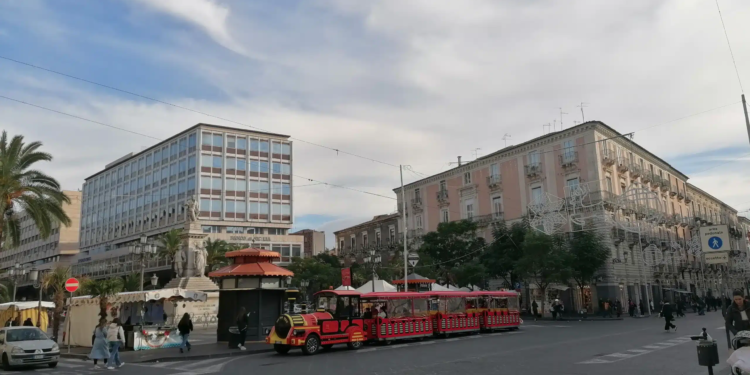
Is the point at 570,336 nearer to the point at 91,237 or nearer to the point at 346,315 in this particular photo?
the point at 346,315

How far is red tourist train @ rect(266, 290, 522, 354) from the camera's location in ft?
64.4

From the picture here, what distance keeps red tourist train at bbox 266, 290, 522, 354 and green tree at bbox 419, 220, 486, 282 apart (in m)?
18.4


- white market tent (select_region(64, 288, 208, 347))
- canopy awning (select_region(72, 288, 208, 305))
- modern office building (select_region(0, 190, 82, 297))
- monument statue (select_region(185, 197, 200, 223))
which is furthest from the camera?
modern office building (select_region(0, 190, 82, 297))

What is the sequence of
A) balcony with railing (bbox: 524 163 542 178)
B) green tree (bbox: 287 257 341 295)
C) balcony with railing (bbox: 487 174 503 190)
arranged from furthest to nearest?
green tree (bbox: 287 257 341 295) < balcony with railing (bbox: 487 174 503 190) < balcony with railing (bbox: 524 163 542 178)

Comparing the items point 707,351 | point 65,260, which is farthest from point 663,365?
point 65,260

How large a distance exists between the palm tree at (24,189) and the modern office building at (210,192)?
131 ft

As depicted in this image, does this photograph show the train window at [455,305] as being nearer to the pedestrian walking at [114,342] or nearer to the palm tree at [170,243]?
the pedestrian walking at [114,342]

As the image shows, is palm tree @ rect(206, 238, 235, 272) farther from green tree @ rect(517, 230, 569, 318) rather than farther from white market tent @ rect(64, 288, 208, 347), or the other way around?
green tree @ rect(517, 230, 569, 318)

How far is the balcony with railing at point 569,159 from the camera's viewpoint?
46.2 meters

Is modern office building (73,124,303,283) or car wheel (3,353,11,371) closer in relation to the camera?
car wheel (3,353,11,371)

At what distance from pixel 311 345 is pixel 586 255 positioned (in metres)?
27.9

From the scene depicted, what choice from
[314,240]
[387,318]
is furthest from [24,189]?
[314,240]

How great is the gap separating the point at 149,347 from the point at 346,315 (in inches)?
315

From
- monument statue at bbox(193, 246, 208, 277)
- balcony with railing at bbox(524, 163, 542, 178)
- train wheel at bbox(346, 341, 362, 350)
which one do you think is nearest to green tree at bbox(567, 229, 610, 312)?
balcony with railing at bbox(524, 163, 542, 178)
